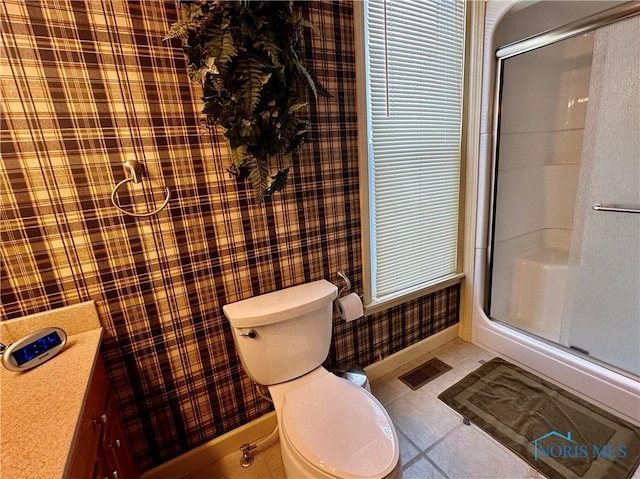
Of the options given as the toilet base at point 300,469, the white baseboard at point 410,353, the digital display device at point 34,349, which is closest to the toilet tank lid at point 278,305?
the toilet base at point 300,469

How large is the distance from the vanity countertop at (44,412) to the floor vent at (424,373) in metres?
1.58

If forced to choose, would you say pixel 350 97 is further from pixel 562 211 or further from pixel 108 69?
pixel 562 211

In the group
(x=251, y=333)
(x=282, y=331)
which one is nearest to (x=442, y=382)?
(x=282, y=331)

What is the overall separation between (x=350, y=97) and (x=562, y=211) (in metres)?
1.74

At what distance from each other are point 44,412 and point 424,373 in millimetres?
1787

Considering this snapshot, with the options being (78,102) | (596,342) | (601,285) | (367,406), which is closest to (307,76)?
(78,102)

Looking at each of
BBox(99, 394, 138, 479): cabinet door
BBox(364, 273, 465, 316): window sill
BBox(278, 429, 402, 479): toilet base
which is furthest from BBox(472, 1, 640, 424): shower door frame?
BBox(99, 394, 138, 479): cabinet door

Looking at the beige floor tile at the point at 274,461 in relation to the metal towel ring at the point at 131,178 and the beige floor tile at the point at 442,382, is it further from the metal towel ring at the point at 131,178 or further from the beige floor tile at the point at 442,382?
the metal towel ring at the point at 131,178

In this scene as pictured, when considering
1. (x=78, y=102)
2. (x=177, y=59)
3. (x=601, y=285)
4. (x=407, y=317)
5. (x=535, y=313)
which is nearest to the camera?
(x=78, y=102)

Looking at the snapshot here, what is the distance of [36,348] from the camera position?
940 mm

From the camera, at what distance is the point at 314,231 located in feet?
4.91

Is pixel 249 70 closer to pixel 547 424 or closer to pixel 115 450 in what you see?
pixel 115 450

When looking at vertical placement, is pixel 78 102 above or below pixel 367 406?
above

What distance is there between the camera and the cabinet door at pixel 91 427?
27.7 inches
